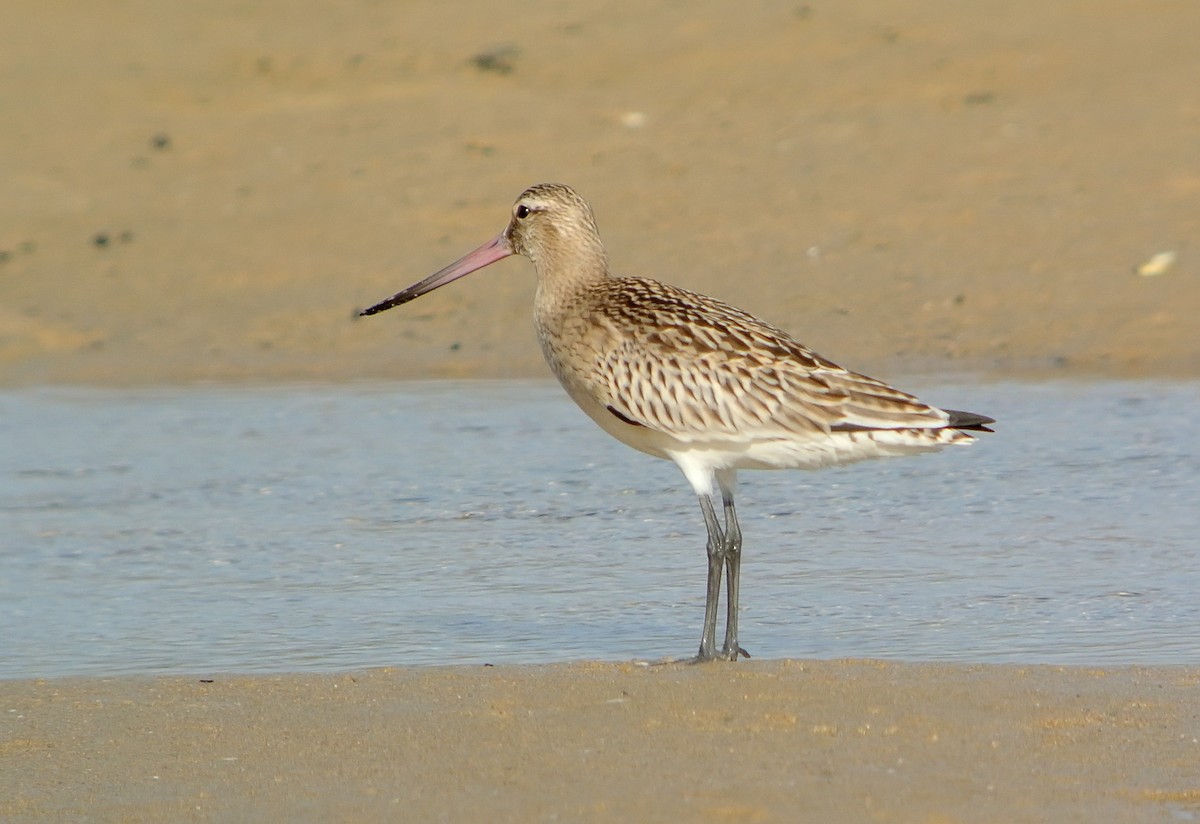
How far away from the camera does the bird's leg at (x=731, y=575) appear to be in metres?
5.62

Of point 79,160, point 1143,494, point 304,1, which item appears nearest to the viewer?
point 1143,494

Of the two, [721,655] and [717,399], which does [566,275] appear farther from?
[721,655]

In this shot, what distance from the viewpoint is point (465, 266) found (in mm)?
7070

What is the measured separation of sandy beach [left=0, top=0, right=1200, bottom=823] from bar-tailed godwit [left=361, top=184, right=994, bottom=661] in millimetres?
782

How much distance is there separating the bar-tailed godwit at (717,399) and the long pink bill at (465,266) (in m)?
0.66

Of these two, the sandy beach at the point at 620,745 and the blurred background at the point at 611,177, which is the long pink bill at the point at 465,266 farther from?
the blurred background at the point at 611,177

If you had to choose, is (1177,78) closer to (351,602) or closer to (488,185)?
(488,185)

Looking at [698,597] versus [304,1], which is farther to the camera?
[304,1]

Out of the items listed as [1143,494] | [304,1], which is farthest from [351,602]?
[304,1]

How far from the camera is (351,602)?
6312 mm

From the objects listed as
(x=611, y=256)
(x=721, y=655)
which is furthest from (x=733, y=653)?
(x=611, y=256)

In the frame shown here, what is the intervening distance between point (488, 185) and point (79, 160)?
9.93 feet

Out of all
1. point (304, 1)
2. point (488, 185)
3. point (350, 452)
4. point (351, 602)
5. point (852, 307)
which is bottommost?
point (351, 602)

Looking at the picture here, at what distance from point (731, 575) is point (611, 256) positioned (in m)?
6.13
